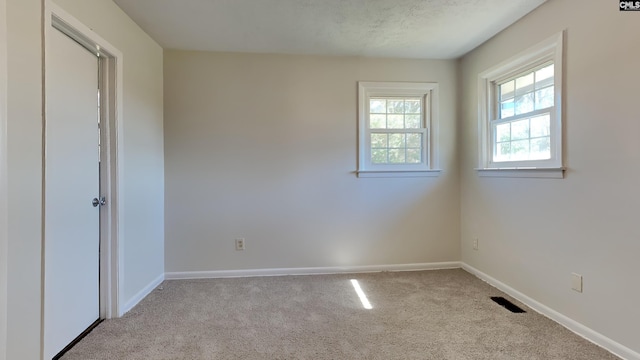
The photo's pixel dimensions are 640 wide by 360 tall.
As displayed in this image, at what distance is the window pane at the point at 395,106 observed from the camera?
346 cm

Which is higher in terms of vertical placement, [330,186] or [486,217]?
[330,186]

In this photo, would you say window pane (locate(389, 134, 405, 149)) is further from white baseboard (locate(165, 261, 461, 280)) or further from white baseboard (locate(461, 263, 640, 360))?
white baseboard (locate(461, 263, 640, 360))

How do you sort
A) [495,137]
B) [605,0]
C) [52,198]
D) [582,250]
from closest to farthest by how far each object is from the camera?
[52,198] → [605,0] → [582,250] → [495,137]

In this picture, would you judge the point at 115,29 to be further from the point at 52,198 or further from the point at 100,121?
the point at 52,198

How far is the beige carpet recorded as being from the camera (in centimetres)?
186

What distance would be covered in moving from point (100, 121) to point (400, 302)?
2.72 meters

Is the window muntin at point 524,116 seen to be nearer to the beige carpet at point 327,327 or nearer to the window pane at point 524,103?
the window pane at point 524,103

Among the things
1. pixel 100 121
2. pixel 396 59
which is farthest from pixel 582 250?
pixel 100 121

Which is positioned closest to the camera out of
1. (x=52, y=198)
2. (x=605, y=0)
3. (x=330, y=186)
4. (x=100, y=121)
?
(x=52, y=198)

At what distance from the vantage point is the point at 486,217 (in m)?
3.04

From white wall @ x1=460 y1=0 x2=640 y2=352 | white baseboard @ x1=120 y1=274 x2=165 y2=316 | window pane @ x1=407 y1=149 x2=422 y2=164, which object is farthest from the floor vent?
white baseboard @ x1=120 y1=274 x2=165 y2=316

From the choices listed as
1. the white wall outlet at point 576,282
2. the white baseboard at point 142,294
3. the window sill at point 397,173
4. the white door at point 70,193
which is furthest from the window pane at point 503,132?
the white baseboard at point 142,294

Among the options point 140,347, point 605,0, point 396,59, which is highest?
point 396,59

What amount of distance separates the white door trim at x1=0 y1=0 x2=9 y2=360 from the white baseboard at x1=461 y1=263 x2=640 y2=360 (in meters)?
3.23
